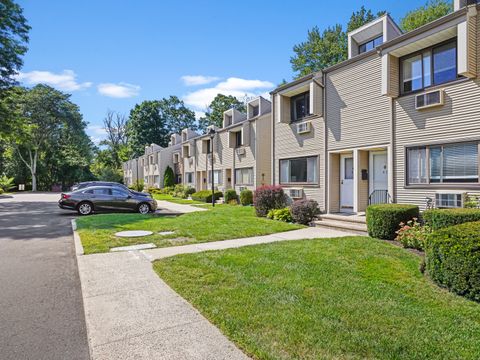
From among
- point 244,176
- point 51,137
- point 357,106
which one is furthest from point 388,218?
point 51,137

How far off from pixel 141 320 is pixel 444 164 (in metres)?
9.12

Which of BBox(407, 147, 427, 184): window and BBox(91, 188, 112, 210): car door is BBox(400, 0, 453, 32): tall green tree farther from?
BBox(91, 188, 112, 210): car door

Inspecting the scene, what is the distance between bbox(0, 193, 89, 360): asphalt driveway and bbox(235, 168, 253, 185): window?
46.1 ft

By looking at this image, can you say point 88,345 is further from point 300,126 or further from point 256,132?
point 256,132

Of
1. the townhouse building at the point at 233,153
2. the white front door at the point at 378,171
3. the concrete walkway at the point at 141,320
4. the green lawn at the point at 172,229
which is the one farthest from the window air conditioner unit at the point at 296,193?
the concrete walkway at the point at 141,320

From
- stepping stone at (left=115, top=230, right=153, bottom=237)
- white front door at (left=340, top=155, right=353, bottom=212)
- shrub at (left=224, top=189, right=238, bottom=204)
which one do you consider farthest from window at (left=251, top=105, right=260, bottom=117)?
stepping stone at (left=115, top=230, right=153, bottom=237)

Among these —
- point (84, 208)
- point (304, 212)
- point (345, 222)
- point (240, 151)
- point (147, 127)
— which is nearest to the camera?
point (345, 222)

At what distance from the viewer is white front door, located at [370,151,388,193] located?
1152 centimetres

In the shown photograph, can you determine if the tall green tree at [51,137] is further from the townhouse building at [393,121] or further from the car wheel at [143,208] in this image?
the townhouse building at [393,121]

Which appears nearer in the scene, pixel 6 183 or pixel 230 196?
pixel 230 196

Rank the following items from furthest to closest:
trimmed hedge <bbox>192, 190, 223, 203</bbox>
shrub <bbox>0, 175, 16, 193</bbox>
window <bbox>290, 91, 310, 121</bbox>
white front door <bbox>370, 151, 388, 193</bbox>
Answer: shrub <bbox>0, 175, 16, 193</bbox> → trimmed hedge <bbox>192, 190, 223, 203</bbox> → window <bbox>290, 91, 310, 121</bbox> → white front door <bbox>370, 151, 388, 193</bbox>

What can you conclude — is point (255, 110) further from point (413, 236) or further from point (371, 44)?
point (413, 236)

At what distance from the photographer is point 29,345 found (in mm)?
3320

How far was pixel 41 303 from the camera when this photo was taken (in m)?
4.46
